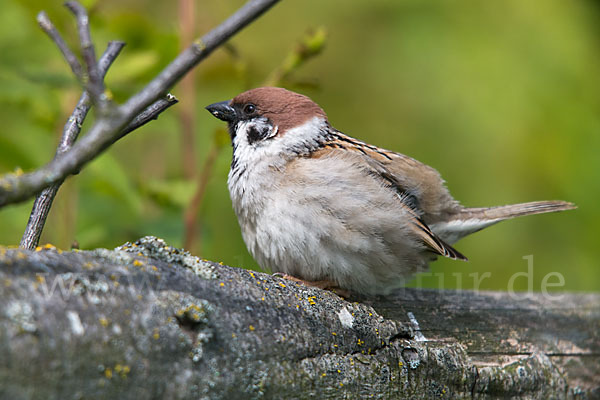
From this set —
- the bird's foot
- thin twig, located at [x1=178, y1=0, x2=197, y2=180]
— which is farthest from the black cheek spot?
the bird's foot

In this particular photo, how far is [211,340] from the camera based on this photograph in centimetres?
112

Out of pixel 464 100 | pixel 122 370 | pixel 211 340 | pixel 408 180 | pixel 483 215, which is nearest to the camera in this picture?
pixel 122 370

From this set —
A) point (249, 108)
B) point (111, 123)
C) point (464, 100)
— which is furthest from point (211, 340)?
point (464, 100)

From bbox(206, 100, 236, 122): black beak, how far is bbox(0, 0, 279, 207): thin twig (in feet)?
5.27

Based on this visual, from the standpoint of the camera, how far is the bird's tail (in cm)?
280

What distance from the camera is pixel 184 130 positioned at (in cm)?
247

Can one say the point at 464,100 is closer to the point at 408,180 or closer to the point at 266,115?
the point at 408,180

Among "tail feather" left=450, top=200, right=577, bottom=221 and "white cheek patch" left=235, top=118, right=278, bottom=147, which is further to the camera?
"tail feather" left=450, top=200, right=577, bottom=221

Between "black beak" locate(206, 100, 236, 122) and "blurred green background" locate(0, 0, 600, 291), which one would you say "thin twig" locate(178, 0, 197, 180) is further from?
"blurred green background" locate(0, 0, 600, 291)

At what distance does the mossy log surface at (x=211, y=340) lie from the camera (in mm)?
949

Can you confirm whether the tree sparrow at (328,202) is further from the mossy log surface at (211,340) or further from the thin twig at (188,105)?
the mossy log surface at (211,340)

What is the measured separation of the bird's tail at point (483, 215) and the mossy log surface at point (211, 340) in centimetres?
93

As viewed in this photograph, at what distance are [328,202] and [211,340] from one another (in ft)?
3.72

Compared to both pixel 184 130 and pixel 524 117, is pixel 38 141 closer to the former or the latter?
pixel 184 130
